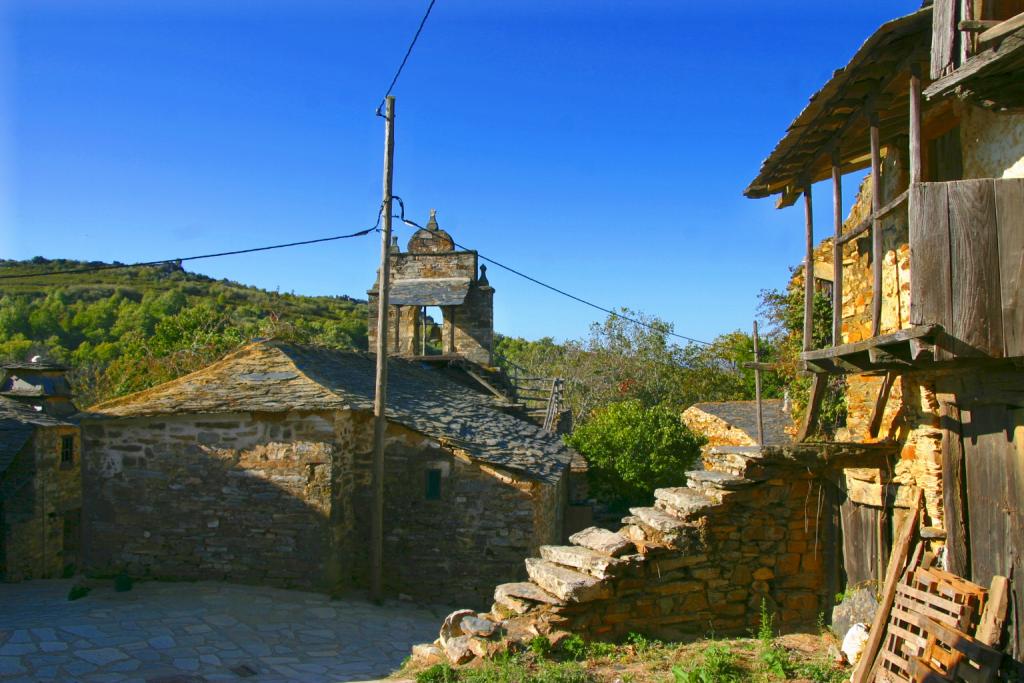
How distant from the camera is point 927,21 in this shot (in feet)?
17.9

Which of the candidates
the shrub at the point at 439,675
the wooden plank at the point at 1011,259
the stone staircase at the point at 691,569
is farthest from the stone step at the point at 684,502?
the wooden plank at the point at 1011,259

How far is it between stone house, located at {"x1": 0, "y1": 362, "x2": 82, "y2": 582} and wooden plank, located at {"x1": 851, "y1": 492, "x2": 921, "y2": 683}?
51.5 feet

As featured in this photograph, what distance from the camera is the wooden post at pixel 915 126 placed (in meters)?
4.99

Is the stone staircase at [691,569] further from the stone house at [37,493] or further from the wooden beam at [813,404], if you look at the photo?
the stone house at [37,493]

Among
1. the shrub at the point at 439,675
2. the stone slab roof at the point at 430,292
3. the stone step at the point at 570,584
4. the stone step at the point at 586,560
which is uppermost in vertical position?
the stone slab roof at the point at 430,292

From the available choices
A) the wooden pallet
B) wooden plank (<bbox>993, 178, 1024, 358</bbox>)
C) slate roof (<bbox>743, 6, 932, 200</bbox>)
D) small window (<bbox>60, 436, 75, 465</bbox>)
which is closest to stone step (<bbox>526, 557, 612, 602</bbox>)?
the wooden pallet

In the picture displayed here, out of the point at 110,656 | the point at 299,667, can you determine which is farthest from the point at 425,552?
the point at 110,656

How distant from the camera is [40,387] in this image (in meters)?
18.2

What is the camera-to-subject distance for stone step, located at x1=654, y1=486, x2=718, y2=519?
6.87 m

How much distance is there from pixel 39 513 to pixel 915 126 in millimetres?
17255

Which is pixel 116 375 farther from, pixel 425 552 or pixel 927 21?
pixel 927 21

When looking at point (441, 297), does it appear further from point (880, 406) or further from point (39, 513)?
point (880, 406)

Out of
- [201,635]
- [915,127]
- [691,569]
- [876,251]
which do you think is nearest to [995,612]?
[691,569]

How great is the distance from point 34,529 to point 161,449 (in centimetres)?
692
